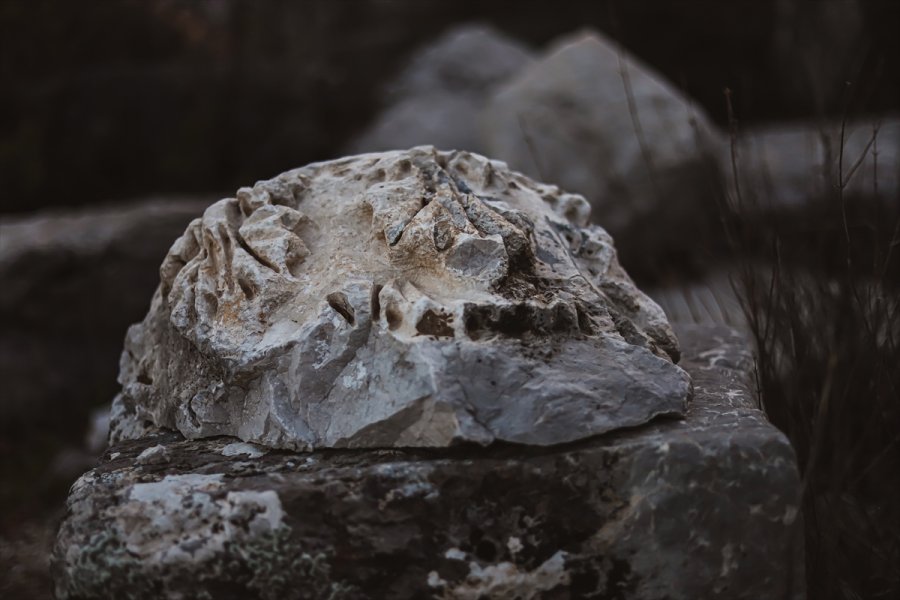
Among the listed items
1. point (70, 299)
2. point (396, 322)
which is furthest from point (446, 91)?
point (396, 322)

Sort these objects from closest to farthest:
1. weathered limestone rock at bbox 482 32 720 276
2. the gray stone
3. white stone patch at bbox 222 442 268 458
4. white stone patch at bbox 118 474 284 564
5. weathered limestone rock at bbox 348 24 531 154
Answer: white stone patch at bbox 118 474 284 564
white stone patch at bbox 222 442 268 458
the gray stone
weathered limestone rock at bbox 482 32 720 276
weathered limestone rock at bbox 348 24 531 154

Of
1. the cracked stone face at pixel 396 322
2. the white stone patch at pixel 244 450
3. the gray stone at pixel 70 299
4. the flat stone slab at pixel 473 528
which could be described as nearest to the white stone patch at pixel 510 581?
the flat stone slab at pixel 473 528

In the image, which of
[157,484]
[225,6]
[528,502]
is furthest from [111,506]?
[225,6]

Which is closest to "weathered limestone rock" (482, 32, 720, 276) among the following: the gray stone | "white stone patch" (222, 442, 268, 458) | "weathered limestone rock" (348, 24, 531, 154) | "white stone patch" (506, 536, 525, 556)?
"weathered limestone rock" (348, 24, 531, 154)

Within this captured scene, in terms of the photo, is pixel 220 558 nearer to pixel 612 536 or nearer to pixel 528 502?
pixel 528 502

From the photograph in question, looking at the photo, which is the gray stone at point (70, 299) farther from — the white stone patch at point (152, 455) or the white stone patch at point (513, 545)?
the white stone patch at point (513, 545)

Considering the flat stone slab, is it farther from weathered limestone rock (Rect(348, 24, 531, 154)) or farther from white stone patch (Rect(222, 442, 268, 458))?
weathered limestone rock (Rect(348, 24, 531, 154))

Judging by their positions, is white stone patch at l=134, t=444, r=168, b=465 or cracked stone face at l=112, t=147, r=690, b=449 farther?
white stone patch at l=134, t=444, r=168, b=465
